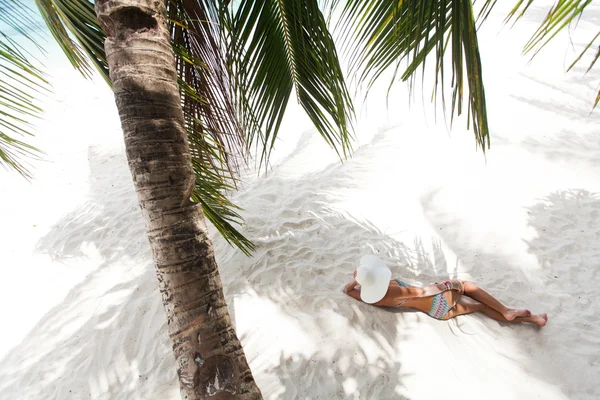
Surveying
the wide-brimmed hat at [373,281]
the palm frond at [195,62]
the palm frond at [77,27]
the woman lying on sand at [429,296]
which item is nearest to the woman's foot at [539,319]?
the woman lying on sand at [429,296]

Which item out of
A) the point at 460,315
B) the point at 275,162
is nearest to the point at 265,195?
the point at 275,162

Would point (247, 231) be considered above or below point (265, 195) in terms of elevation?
below

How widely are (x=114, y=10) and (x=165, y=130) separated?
413 mm

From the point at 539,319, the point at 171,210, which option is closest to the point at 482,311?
the point at 539,319

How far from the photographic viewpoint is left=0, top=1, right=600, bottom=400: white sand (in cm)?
233

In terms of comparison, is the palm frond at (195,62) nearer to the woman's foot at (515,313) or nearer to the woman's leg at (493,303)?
the woman's leg at (493,303)

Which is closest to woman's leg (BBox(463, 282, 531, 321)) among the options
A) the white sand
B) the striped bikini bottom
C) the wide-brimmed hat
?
the white sand

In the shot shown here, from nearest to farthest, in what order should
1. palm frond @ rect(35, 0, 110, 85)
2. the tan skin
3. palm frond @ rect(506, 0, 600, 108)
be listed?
1. palm frond @ rect(506, 0, 600, 108)
2. palm frond @ rect(35, 0, 110, 85)
3. the tan skin

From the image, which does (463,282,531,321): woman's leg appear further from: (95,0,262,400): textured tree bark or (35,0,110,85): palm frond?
(35,0,110,85): palm frond

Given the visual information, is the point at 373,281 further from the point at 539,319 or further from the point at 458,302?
the point at 539,319

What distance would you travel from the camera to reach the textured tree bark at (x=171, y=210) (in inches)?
40.1

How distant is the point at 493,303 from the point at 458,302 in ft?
0.87

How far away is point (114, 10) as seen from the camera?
3.65 ft

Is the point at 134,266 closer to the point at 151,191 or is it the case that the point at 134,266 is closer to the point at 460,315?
the point at 151,191
